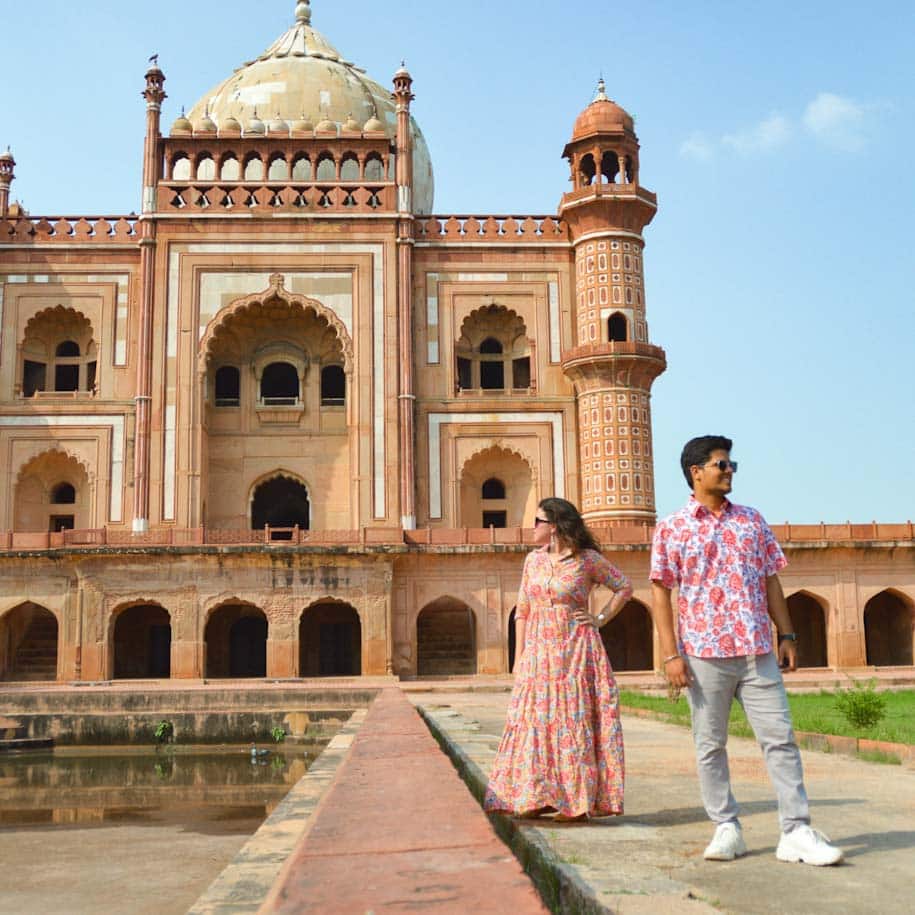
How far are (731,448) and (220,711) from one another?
33.1 ft

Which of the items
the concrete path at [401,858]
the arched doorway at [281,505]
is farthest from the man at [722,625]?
the arched doorway at [281,505]

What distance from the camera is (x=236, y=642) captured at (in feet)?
75.3

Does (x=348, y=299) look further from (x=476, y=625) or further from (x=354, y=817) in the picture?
(x=354, y=817)

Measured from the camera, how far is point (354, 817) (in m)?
3.08

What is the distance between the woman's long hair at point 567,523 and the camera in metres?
4.41

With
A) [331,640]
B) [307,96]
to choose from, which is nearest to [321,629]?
[331,640]

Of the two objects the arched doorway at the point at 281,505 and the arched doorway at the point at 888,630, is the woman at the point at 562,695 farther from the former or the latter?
the arched doorway at the point at 281,505

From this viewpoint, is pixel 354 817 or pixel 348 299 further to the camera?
pixel 348 299

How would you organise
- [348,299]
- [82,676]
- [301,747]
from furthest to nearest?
[348,299], [82,676], [301,747]

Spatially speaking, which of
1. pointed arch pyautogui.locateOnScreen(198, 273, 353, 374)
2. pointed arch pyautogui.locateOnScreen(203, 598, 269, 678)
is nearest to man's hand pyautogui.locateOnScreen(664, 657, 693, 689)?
pointed arch pyautogui.locateOnScreen(203, 598, 269, 678)

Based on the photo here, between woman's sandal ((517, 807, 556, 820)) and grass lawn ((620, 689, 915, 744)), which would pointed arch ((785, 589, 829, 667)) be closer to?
grass lawn ((620, 689, 915, 744))

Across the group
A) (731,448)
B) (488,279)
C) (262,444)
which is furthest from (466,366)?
(731,448)

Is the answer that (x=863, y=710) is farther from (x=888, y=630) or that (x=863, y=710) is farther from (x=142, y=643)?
(x=142, y=643)

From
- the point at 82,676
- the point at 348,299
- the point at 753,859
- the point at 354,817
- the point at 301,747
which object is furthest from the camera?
the point at 348,299
